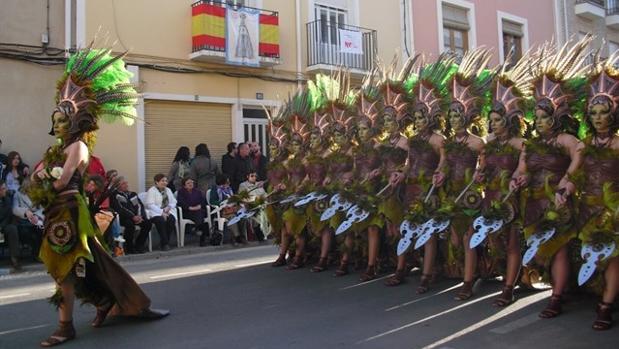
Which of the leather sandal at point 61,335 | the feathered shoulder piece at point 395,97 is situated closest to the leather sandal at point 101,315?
the leather sandal at point 61,335

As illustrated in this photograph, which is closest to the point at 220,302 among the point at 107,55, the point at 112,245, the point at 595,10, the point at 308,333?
the point at 308,333

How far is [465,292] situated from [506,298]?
0.47 meters

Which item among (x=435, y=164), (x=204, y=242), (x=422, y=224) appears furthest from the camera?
(x=204, y=242)

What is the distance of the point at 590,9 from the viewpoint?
80.0 feet

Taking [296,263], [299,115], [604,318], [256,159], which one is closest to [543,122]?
[604,318]

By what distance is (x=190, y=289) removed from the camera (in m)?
7.62

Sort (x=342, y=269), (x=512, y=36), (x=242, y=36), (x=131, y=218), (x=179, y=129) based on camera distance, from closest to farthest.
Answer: (x=342, y=269) < (x=131, y=218) < (x=179, y=129) < (x=242, y=36) < (x=512, y=36)

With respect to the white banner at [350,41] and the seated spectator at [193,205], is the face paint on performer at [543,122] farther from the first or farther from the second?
the white banner at [350,41]

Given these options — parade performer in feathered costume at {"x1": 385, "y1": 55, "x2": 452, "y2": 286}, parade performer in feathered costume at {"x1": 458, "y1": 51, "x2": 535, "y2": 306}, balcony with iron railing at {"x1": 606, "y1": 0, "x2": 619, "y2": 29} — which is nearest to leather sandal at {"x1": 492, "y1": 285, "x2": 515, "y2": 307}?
parade performer in feathered costume at {"x1": 458, "y1": 51, "x2": 535, "y2": 306}

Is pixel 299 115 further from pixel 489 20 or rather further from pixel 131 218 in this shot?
pixel 489 20

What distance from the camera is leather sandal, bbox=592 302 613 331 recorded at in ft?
17.0

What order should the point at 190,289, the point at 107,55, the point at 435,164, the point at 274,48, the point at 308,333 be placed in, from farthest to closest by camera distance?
1. the point at 274,48
2. the point at 190,289
3. the point at 435,164
4. the point at 107,55
5. the point at 308,333

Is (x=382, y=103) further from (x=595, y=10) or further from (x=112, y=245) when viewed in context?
(x=595, y=10)

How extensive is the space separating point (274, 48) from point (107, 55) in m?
10.3
